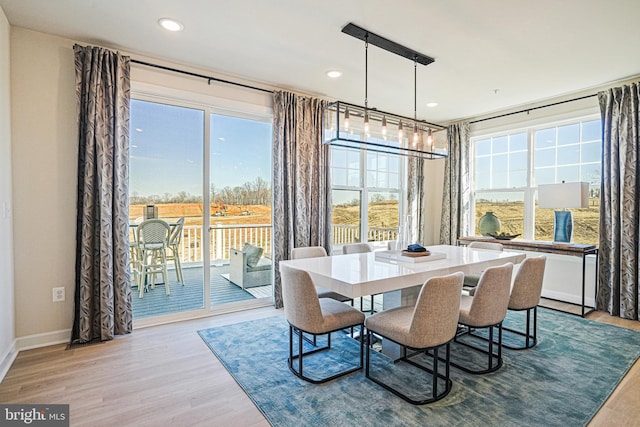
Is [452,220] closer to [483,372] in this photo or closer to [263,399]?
[483,372]

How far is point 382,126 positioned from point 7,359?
3.54 m

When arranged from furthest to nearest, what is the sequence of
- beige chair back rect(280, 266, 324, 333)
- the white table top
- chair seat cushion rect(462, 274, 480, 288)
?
chair seat cushion rect(462, 274, 480, 288) < beige chair back rect(280, 266, 324, 333) < the white table top

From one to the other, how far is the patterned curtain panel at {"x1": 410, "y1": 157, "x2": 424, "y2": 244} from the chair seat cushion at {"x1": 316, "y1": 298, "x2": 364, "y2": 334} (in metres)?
3.34

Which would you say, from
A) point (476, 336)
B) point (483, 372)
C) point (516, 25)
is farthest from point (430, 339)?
point (516, 25)

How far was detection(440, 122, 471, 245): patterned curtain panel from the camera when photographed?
5.30 meters

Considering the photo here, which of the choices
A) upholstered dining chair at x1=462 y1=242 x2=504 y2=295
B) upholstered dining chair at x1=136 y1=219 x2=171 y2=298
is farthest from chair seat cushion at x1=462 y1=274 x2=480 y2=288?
upholstered dining chair at x1=136 y1=219 x2=171 y2=298

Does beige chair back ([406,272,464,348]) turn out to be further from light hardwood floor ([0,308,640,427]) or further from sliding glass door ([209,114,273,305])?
sliding glass door ([209,114,273,305])

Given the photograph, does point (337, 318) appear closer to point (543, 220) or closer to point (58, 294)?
point (58, 294)

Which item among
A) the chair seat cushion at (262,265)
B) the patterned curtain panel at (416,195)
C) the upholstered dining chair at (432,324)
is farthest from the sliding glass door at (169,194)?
the patterned curtain panel at (416,195)

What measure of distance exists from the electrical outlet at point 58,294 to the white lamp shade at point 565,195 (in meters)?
5.26

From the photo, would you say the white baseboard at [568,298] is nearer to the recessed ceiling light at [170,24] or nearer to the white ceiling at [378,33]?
the white ceiling at [378,33]

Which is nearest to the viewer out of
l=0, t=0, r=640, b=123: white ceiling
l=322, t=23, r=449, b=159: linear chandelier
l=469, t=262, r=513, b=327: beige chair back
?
l=469, t=262, r=513, b=327: beige chair back

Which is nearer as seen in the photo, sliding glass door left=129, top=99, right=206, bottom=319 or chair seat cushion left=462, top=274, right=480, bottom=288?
sliding glass door left=129, top=99, right=206, bottom=319

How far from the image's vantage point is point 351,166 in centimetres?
497
